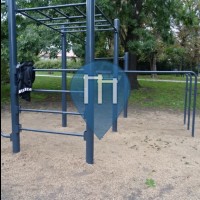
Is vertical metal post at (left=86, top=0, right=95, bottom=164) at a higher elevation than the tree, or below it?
below

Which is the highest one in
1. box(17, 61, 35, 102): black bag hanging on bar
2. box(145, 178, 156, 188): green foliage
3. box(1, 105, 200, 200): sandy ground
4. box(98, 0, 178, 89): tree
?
box(98, 0, 178, 89): tree

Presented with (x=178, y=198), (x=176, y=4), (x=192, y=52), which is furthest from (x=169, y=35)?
(x=192, y=52)

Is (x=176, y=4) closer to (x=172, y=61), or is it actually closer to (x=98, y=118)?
(x=98, y=118)

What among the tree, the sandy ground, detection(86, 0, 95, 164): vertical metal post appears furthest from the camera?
the tree

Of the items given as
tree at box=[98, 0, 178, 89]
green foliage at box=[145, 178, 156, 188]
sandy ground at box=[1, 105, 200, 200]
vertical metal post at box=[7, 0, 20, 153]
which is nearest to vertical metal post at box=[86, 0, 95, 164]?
sandy ground at box=[1, 105, 200, 200]

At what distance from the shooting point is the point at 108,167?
2.84 metres

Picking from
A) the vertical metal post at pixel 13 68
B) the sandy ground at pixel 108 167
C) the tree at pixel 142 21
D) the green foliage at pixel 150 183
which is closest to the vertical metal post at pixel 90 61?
the sandy ground at pixel 108 167

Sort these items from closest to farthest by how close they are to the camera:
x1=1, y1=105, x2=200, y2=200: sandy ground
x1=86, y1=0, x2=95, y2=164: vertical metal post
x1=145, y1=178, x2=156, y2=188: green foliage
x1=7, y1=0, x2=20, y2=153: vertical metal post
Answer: x1=1, y1=105, x2=200, y2=200: sandy ground, x1=145, y1=178, x2=156, y2=188: green foliage, x1=86, y1=0, x2=95, y2=164: vertical metal post, x1=7, y1=0, x2=20, y2=153: vertical metal post

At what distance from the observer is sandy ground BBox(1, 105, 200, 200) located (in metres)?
2.28

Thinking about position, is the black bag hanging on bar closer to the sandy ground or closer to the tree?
the sandy ground

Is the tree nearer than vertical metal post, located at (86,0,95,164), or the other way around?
vertical metal post, located at (86,0,95,164)

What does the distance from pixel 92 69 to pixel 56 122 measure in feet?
7.86

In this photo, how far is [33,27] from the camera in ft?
21.3

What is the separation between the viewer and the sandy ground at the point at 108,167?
2.28 m
